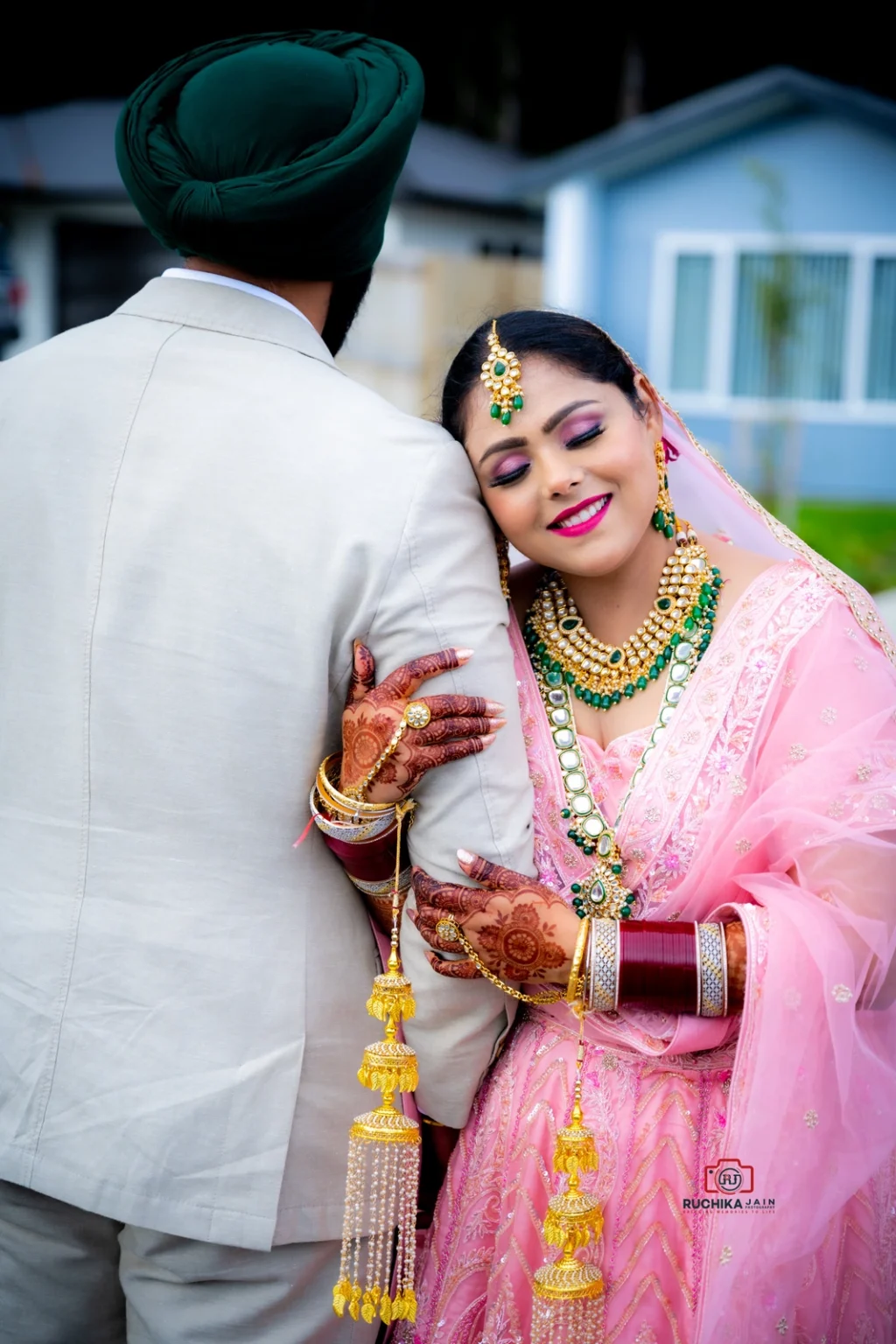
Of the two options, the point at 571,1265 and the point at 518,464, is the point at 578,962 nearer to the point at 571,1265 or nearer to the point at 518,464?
the point at 571,1265

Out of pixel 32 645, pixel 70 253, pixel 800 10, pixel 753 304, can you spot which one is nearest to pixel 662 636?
pixel 32 645

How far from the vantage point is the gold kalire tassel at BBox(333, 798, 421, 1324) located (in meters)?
1.72

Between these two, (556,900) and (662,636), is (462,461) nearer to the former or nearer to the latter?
(662,636)

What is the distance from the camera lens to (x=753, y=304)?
13.5m

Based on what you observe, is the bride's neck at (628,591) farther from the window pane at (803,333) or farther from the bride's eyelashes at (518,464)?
the window pane at (803,333)

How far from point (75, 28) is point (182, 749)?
20.2 metres

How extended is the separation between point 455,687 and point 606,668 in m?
0.43

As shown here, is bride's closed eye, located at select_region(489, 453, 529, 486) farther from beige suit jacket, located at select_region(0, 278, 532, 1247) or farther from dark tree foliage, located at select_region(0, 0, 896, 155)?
dark tree foliage, located at select_region(0, 0, 896, 155)

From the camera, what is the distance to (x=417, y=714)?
1618 mm

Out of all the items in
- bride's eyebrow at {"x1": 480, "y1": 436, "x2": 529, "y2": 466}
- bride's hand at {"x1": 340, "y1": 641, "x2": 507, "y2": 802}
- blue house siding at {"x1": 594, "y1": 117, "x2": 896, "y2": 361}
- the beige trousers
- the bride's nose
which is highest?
blue house siding at {"x1": 594, "y1": 117, "x2": 896, "y2": 361}

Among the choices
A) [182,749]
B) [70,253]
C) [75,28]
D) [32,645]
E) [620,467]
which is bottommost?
[182,749]

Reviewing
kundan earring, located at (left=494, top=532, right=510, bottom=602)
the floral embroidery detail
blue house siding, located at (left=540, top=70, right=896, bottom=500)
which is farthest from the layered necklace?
blue house siding, located at (left=540, top=70, right=896, bottom=500)

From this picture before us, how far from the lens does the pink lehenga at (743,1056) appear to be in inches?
66.4

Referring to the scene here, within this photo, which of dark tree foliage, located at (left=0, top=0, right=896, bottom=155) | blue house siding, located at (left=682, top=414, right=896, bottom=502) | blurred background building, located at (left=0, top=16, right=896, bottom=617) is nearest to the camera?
blurred background building, located at (left=0, top=16, right=896, bottom=617)
